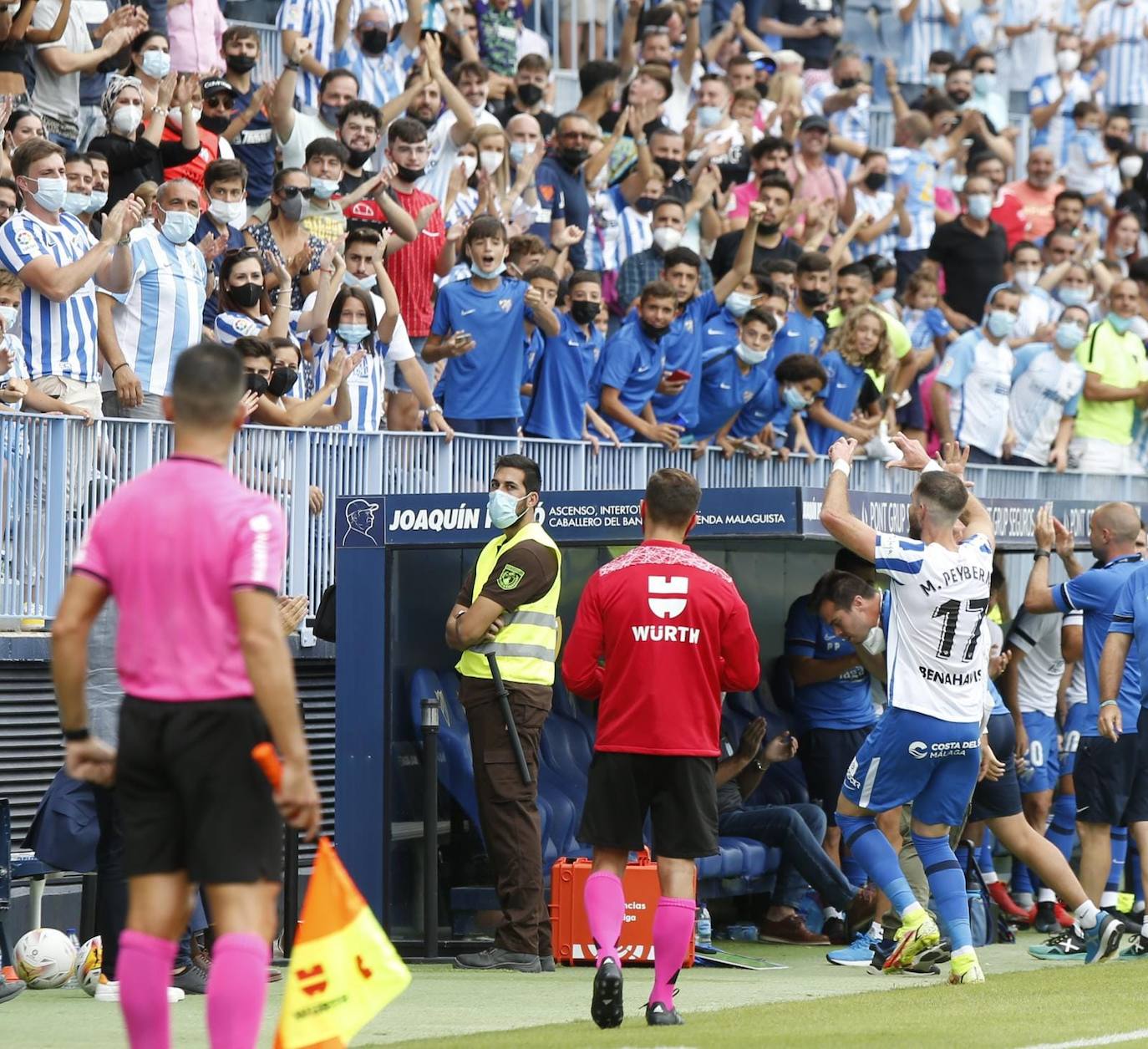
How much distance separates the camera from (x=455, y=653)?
11445 millimetres

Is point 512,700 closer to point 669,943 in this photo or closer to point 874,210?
point 669,943

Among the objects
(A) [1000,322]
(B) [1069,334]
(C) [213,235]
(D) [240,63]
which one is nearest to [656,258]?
(A) [1000,322]

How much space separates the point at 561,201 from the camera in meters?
16.2

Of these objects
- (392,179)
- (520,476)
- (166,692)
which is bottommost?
(166,692)

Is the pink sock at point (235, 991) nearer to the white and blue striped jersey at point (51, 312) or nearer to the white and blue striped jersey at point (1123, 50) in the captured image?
the white and blue striped jersey at point (51, 312)

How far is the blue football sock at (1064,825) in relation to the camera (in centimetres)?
1362

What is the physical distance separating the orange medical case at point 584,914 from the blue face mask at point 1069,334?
28.4 feet

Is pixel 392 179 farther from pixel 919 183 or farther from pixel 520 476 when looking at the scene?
pixel 919 183

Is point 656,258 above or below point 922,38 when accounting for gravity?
below

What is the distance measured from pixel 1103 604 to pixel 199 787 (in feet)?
22.5

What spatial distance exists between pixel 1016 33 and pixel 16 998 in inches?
763

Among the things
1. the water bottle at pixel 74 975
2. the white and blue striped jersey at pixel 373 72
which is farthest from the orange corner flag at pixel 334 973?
the white and blue striped jersey at pixel 373 72

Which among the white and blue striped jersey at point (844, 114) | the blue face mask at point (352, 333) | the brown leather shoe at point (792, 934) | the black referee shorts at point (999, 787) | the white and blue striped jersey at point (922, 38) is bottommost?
the brown leather shoe at point (792, 934)

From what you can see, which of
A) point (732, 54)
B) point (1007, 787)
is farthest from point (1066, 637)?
point (732, 54)
